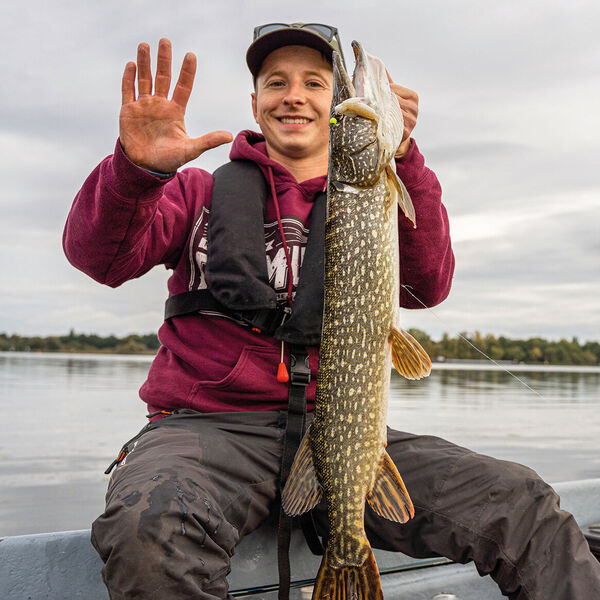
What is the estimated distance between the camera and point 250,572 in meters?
2.62

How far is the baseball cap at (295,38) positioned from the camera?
9.96 feet

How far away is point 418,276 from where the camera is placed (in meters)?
2.87

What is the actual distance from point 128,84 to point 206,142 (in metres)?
0.34

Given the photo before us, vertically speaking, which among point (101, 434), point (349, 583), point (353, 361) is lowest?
point (101, 434)

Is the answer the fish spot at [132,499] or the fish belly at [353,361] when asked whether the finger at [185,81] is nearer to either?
the fish belly at [353,361]

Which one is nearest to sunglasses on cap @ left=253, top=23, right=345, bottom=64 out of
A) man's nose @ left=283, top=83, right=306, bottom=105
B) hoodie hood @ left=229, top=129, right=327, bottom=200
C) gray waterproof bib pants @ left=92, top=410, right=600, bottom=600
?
man's nose @ left=283, top=83, right=306, bottom=105

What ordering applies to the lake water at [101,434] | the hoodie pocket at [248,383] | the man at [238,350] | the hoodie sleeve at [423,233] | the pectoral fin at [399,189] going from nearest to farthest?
the man at [238,350] < the pectoral fin at [399,189] < the hoodie pocket at [248,383] < the hoodie sleeve at [423,233] < the lake water at [101,434]

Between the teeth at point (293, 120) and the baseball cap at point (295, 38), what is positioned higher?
the baseball cap at point (295, 38)

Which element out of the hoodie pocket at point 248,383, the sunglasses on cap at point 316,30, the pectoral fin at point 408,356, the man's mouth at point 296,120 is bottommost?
the hoodie pocket at point 248,383

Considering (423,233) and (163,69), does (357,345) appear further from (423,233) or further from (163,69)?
(163,69)

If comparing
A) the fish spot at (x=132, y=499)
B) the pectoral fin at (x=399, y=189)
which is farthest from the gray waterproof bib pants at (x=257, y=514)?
the pectoral fin at (x=399, y=189)

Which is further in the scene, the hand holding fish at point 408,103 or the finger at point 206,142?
the hand holding fish at point 408,103

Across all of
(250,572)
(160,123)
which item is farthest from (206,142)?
(250,572)

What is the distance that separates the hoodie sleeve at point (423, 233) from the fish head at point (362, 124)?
0.30 metres
